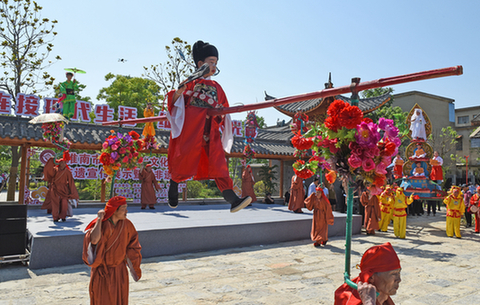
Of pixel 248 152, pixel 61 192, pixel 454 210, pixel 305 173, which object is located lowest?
pixel 454 210

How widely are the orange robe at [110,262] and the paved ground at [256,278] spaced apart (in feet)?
5.32

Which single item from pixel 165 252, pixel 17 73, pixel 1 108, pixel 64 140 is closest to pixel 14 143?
pixel 1 108

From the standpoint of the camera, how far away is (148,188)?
1257 centimetres

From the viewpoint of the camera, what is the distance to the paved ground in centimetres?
526

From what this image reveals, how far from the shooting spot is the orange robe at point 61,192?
8.40 m

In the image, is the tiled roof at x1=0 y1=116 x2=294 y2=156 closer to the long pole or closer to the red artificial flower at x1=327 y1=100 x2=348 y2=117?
the long pole

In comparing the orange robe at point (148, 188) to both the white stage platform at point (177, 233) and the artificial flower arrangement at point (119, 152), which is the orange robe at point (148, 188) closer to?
the white stage platform at point (177, 233)

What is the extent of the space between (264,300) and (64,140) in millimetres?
6836

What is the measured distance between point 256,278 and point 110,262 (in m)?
3.54

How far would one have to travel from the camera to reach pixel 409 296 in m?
5.57

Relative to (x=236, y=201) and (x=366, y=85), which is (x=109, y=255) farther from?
(x=366, y=85)

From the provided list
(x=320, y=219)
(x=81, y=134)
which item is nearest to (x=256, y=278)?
(x=320, y=219)

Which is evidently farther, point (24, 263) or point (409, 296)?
point (24, 263)

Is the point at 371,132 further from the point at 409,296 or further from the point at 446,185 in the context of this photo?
the point at 446,185
